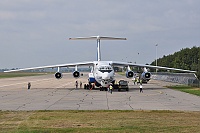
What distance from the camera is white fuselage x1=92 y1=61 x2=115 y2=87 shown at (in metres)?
39.4

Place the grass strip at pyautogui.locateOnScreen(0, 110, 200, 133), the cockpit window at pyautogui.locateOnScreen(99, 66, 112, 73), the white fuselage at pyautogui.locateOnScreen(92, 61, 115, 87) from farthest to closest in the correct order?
the cockpit window at pyautogui.locateOnScreen(99, 66, 112, 73) → the white fuselage at pyautogui.locateOnScreen(92, 61, 115, 87) → the grass strip at pyautogui.locateOnScreen(0, 110, 200, 133)

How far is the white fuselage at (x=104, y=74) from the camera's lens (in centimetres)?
3938

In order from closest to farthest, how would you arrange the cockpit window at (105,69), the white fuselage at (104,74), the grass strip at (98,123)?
the grass strip at (98,123), the white fuselage at (104,74), the cockpit window at (105,69)

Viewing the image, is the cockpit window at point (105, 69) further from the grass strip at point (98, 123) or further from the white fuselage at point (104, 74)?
the grass strip at point (98, 123)

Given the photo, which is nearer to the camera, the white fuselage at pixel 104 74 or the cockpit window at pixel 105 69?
the white fuselage at pixel 104 74

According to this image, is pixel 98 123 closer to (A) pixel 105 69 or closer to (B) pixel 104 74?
(B) pixel 104 74

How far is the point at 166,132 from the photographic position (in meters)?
12.9

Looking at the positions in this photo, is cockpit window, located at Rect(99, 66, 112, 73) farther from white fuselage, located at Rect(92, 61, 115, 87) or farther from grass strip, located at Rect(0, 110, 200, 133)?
grass strip, located at Rect(0, 110, 200, 133)

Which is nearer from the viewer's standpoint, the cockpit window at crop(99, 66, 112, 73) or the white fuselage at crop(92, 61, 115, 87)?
the white fuselage at crop(92, 61, 115, 87)

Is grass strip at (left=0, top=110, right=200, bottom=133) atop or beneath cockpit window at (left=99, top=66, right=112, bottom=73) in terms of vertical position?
beneath

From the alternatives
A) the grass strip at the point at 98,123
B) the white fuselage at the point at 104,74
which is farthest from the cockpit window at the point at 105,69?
the grass strip at the point at 98,123

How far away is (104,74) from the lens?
129 feet

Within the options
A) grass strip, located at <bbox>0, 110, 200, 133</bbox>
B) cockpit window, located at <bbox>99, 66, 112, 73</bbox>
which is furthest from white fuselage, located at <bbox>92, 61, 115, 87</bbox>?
grass strip, located at <bbox>0, 110, 200, 133</bbox>

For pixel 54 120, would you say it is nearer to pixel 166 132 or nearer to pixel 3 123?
pixel 3 123
